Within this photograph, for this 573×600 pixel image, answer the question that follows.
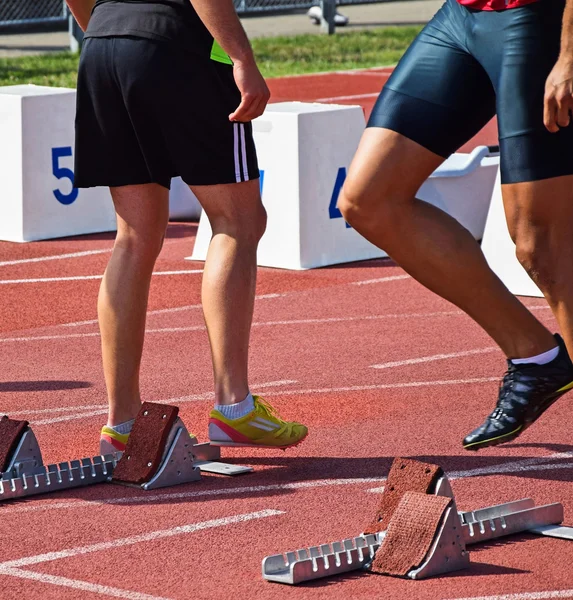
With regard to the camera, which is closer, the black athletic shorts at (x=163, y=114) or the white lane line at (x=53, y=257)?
the black athletic shorts at (x=163, y=114)

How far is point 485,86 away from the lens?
478 cm

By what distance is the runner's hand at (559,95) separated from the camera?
4.40m

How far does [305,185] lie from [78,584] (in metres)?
5.77

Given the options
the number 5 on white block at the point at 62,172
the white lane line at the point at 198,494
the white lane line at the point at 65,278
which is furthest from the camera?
the number 5 on white block at the point at 62,172

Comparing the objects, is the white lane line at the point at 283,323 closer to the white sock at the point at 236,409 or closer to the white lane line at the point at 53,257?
the white lane line at the point at 53,257

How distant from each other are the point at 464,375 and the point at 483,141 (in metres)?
9.83

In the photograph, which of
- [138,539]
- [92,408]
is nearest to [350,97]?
[92,408]

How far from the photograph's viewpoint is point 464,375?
635 cm

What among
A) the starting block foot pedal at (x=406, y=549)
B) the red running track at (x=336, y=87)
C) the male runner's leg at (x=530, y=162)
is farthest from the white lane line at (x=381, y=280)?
the red running track at (x=336, y=87)

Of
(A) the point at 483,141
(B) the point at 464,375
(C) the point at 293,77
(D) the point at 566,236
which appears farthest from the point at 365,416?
(C) the point at 293,77

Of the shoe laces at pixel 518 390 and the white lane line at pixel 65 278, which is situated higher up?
the shoe laces at pixel 518 390

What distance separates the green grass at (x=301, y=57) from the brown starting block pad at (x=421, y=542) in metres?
15.3

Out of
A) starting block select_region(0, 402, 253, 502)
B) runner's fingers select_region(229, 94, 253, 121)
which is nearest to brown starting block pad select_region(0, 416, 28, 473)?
starting block select_region(0, 402, 253, 502)

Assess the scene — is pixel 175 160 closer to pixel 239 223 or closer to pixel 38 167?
pixel 239 223
